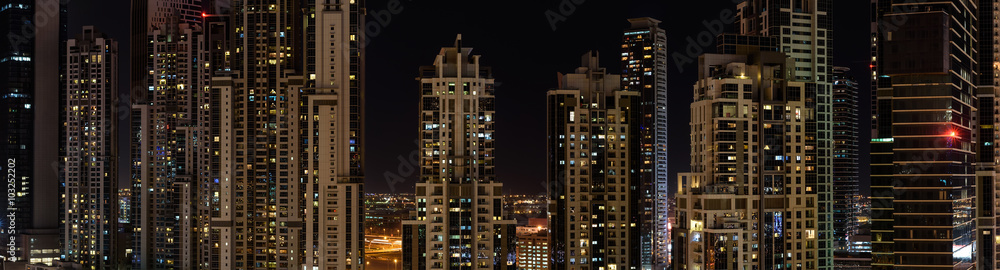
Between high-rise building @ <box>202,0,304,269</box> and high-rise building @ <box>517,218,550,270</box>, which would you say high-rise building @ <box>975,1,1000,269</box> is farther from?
high-rise building @ <box>202,0,304,269</box>

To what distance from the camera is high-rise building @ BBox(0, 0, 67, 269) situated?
144125mm

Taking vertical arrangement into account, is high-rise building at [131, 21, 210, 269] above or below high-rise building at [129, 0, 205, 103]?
below

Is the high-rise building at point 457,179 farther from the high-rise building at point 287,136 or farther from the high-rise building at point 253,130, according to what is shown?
the high-rise building at point 253,130

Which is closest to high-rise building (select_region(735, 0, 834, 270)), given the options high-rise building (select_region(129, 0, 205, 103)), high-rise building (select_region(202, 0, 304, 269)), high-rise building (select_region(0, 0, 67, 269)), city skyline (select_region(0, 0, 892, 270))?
city skyline (select_region(0, 0, 892, 270))

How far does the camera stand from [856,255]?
11994 centimetres

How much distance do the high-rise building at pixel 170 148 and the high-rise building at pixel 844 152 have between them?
75157 mm

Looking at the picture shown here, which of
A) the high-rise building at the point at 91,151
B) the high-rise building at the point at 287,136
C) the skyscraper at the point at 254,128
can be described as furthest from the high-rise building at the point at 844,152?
the high-rise building at the point at 91,151

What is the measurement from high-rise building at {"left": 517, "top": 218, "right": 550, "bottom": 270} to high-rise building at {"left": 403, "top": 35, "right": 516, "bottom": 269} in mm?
40326

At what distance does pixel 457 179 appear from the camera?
249 feet

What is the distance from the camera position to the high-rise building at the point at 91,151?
134750 mm

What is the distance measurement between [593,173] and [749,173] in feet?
57.9

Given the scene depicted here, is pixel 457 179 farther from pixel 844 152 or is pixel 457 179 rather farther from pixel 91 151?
pixel 91 151

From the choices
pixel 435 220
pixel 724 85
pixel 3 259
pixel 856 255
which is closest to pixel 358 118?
pixel 435 220

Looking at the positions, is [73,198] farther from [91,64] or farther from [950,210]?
[950,210]
